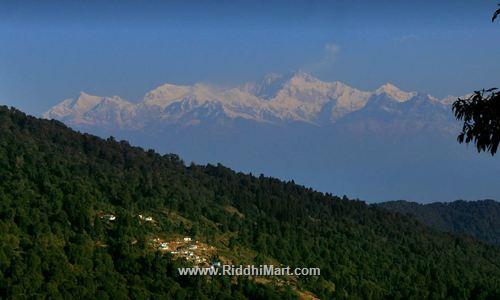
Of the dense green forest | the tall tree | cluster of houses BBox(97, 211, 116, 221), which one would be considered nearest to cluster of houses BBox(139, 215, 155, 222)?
the dense green forest

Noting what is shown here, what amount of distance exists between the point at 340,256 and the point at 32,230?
67382mm

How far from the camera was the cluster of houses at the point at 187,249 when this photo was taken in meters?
151

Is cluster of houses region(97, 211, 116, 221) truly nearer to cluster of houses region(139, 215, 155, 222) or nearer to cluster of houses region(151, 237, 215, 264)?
cluster of houses region(139, 215, 155, 222)

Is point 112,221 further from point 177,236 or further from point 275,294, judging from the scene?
point 275,294

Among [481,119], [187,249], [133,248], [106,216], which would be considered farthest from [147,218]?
[481,119]

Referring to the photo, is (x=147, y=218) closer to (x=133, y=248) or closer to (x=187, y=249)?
(x=187, y=249)

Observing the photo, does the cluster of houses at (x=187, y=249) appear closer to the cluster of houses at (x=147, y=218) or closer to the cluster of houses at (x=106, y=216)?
the cluster of houses at (x=106, y=216)

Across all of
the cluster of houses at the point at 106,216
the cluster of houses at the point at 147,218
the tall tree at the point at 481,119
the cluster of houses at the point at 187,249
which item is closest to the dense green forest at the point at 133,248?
the cluster of houses at the point at 106,216

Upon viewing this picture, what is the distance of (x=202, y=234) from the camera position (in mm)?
168500

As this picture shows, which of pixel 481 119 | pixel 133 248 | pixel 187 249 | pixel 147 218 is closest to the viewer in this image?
pixel 481 119

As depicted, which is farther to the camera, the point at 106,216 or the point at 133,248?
the point at 106,216

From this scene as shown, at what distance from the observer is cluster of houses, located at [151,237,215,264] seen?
496 ft

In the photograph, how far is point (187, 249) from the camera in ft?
510

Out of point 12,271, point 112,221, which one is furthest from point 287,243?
point 12,271
